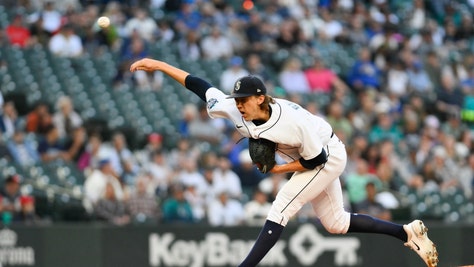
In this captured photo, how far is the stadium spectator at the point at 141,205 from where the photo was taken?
43.9 feet

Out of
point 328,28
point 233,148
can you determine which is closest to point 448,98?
point 328,28

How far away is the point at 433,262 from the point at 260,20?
36.0ft

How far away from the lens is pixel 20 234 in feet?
39.7

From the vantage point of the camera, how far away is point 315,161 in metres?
8.20

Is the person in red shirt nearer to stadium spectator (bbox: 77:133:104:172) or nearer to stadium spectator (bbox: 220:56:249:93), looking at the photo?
stadium spectator (bbox: 77:133:104:172)

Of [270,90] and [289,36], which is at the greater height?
[289,36]

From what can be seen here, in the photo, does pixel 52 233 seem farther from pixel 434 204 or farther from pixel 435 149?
pixel 435 149

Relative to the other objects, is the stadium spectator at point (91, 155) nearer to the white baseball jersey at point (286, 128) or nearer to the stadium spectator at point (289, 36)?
the stadium spectator at point (289, 36)

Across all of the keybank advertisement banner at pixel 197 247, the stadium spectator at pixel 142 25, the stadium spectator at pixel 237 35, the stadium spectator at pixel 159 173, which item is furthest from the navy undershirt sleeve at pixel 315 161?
the stadium spectator at pixel 237 35

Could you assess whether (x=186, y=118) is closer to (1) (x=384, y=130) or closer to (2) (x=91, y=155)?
(2) (x=91, y=155)

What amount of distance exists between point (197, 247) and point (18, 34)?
206 inches

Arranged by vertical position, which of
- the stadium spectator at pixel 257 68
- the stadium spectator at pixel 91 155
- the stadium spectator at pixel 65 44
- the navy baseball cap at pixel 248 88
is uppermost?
the navy baseball cap at pixel 248 88

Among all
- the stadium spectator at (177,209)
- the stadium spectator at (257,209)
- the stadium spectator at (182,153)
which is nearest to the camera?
the stadium spectator at (177,209)

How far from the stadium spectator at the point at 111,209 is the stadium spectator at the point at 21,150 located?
112 cm
